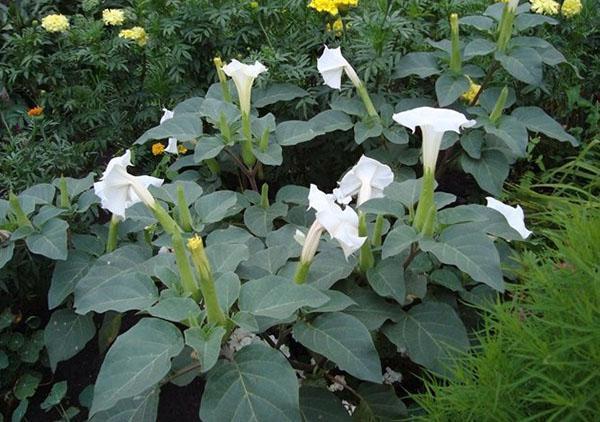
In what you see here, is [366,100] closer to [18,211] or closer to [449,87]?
[449,87]

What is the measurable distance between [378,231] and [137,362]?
2.39ft

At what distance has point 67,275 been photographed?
2.01 meters

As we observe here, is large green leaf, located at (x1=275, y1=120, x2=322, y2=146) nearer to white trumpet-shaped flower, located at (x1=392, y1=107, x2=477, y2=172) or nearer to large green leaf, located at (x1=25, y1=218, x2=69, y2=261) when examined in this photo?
white trumpet-shaped flower, located at (x1=392, y1=107, x2=477, y2=172)

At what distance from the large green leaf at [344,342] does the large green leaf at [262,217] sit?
1.64ft

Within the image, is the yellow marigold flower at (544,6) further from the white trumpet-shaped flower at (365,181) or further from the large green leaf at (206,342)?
the large green leaf at (206,342)

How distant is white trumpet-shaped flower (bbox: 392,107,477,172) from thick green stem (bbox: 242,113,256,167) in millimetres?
647

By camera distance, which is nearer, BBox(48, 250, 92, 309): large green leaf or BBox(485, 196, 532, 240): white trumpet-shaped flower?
BBox(485, 196, 532, 240): white trumpet-shaped flower

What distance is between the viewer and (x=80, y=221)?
2.31 metres

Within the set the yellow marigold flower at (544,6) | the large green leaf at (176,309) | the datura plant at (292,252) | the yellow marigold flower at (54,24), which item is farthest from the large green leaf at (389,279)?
the yellow marigold flower at (54,24)

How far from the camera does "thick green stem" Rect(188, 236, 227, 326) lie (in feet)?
4.35

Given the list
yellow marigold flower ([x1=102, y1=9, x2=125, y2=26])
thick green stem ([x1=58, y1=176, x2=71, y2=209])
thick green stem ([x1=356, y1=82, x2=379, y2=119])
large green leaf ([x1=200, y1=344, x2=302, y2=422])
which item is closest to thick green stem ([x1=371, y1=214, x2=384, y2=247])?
large green leaf ([x1=200, y1=344, x2=302, y2=422])

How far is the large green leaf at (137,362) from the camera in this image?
133cm

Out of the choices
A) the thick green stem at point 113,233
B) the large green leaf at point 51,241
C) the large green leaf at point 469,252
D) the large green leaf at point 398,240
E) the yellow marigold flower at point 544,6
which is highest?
the yellow marigold flower at point 544,6

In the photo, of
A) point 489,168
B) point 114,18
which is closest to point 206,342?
point 489,168
